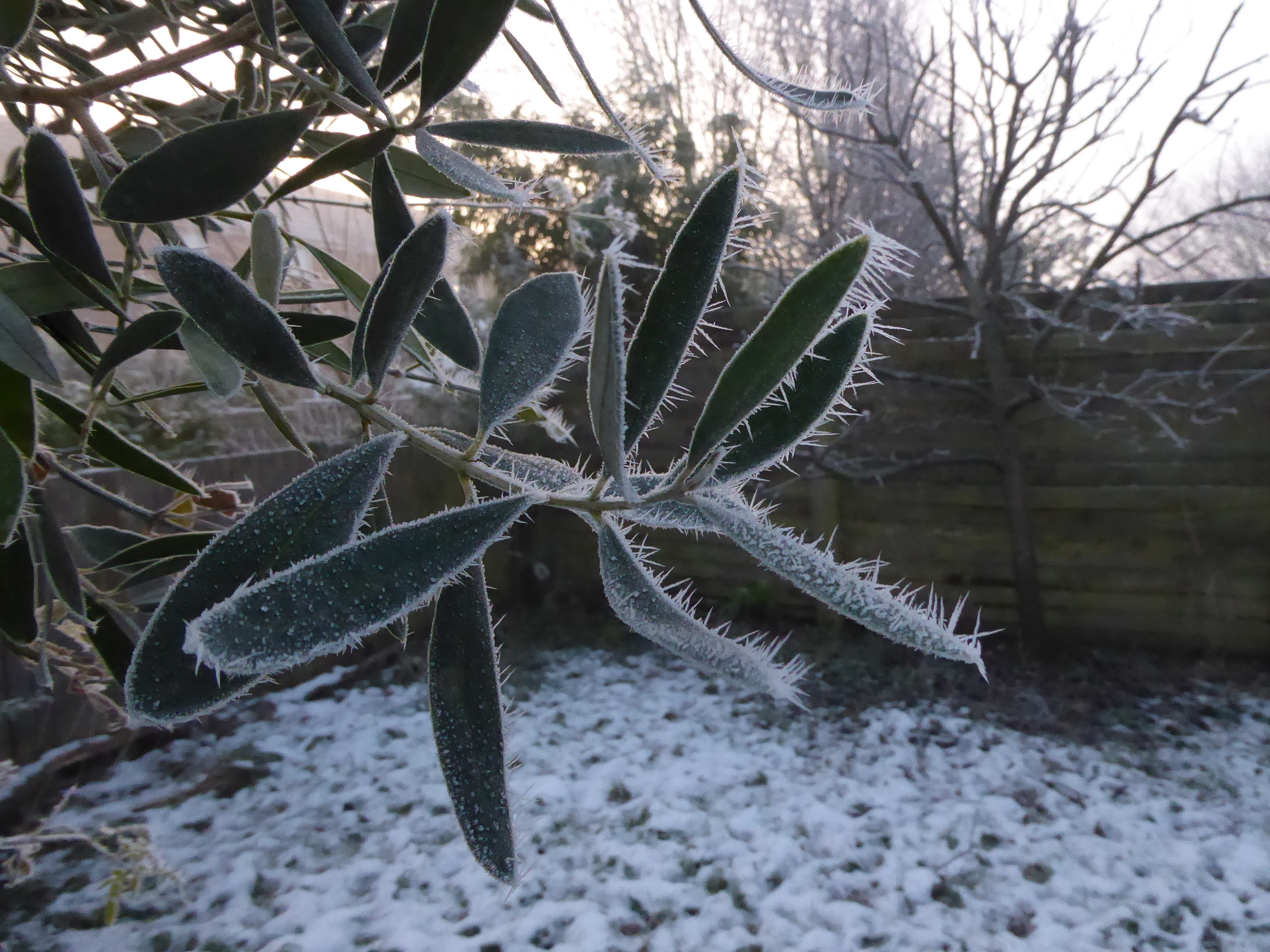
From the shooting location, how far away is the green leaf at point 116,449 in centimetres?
44

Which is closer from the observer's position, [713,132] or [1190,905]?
[1190,905]

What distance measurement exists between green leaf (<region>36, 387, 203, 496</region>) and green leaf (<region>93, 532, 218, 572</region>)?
0.04m

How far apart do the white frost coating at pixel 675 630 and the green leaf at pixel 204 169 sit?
196 millimetres

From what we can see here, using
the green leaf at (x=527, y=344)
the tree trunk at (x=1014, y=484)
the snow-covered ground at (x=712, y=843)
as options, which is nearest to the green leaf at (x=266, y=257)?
the green leaf at (x=527, y=344)

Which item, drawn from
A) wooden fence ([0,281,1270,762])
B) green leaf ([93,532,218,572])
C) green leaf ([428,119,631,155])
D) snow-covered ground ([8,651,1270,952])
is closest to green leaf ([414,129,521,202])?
green leaf ([428,119,631,155])

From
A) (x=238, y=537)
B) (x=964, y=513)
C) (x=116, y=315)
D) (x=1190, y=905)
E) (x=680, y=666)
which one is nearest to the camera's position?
(x=238, y=537)

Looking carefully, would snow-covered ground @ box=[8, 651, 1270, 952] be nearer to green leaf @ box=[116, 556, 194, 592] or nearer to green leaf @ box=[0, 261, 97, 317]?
green leaf @ box=[116, 556, 194, 592]

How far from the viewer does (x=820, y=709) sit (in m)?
2.04

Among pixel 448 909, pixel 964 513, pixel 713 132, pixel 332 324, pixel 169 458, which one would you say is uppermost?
pixel 713 132

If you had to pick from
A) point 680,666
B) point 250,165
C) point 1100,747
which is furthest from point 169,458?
point 1100,747

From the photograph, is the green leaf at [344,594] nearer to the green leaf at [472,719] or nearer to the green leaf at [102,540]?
the green leaf at [472,719]

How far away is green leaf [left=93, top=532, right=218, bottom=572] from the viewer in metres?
0.44

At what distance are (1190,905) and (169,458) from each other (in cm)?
236

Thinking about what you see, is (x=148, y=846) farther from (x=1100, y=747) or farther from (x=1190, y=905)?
(x=1100, y=747)
